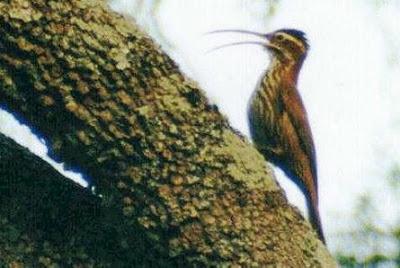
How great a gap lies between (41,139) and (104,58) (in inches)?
13.5

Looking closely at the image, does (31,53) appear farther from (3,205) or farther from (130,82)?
(3,205)

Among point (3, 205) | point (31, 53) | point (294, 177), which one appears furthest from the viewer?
point (294, 177)

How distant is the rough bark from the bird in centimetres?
262

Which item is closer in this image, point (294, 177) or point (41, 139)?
point (41, 139)

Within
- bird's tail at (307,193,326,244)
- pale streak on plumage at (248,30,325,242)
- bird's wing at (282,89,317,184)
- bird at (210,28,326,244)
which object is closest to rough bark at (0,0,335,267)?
bird's tail at (307,193,326,244)

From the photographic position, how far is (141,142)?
2.74 meters

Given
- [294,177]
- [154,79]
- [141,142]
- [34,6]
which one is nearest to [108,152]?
[141,142]

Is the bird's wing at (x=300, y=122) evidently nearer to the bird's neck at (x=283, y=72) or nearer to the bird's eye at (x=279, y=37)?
the bird's neck at (x=283, y=72)

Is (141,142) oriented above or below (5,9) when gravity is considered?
below

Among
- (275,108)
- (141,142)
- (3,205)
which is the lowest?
(3,205)

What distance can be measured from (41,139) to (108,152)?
0.88 feet

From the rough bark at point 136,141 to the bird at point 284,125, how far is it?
8.60ft

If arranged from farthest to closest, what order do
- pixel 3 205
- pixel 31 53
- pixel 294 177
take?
pixel 294 177, pixel 3 205, pixel 31 53

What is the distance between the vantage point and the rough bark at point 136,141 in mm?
2715
